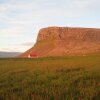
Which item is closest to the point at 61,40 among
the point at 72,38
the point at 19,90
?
the point at 72,38

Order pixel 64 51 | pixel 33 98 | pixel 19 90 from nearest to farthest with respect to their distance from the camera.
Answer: pixel 33 98
pixel 19 90
pixel 64 51

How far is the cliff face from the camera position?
15993 cm

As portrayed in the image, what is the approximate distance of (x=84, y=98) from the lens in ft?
32.0

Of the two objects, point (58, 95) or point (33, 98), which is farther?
point (58, 95)

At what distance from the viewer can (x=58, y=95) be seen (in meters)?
10.4

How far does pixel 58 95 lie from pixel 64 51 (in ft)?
452

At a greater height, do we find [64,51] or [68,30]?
[68,30]

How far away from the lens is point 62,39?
6806 inches

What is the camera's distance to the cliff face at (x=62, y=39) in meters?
160

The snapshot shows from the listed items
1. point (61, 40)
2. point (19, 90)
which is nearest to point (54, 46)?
point (61, 40)

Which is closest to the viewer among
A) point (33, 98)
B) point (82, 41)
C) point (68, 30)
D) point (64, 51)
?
point (33, 98)

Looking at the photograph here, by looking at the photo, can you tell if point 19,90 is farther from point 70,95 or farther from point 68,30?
point 68,30

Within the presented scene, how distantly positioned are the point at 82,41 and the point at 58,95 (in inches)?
6137

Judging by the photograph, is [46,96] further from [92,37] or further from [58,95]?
[92,37]
